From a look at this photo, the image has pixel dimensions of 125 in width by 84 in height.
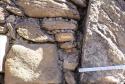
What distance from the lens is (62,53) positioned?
2.07 metres

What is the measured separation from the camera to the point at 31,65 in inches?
79.7

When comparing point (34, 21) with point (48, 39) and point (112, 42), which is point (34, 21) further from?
point (112, 42)

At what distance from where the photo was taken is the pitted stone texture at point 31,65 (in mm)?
2014

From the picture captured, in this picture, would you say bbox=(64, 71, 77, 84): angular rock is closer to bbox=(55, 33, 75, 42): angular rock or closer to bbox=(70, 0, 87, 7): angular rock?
bbox=(55, 33, 75, 42): angular rock

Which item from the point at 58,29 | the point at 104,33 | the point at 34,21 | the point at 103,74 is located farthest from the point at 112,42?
the point at 34,21

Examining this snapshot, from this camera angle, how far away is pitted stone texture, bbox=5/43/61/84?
6.61 ft

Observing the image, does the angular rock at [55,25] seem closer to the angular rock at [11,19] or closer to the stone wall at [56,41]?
the stone wall at [56,41]

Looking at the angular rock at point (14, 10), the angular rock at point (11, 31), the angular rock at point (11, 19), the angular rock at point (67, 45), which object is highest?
the angular rock at point (14, 10)

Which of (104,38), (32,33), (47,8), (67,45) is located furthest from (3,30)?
(104,38)

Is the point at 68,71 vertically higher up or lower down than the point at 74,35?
lower down

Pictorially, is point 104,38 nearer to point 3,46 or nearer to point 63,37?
point 63,37

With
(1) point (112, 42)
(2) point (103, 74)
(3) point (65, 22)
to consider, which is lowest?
(2) point (103, 74)

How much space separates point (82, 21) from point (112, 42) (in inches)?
9.5

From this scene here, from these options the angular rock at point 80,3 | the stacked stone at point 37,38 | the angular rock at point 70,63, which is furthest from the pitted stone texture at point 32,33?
the angular rock at point 80,3
